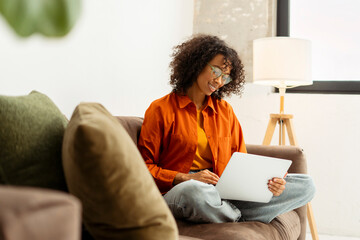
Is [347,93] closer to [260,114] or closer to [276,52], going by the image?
[260,114]

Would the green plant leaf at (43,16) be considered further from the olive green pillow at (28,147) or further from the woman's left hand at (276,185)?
the woman's left hand at (276,185)

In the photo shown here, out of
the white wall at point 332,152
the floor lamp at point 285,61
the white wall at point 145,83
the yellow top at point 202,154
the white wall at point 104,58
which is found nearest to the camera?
Answer: the white wall at point 104,58

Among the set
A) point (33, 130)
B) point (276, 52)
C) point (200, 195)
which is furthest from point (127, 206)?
point (276, 52)

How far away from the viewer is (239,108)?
3.50 metres

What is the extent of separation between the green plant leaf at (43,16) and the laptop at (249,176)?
1298 millimetres

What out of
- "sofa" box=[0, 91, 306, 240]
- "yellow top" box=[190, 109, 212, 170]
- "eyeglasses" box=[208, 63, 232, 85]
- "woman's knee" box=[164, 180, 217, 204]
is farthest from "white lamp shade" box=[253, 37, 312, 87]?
"sofa" box=[0, 91, 306, 240]

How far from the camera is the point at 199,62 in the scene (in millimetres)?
2156

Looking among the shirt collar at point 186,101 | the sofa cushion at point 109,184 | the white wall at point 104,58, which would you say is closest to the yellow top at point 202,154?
the shirt collar at point 186,101

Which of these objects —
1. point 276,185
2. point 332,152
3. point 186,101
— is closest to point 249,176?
point 276,185

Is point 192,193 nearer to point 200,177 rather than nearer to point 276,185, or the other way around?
point 200,177

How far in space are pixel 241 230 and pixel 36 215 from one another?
1172 millimetres

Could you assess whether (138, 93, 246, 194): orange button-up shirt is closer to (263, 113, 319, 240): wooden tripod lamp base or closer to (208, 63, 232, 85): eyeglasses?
(208, 63, 232, 85): eyeglasses

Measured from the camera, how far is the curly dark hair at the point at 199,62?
7.06ft

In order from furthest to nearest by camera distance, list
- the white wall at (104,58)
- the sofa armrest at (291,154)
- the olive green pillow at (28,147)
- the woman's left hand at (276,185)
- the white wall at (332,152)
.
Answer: the white wall at (332,152), the sofa armrest at (291,154), the woman's left hand at (276,185), the white wall at (104,58), the olive green pillow at (28,147)
